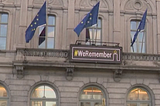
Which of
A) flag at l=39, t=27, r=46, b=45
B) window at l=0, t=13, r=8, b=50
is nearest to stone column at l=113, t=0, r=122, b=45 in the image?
flag at l=39, t=27, r=46, b=45

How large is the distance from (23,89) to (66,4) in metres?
7.29

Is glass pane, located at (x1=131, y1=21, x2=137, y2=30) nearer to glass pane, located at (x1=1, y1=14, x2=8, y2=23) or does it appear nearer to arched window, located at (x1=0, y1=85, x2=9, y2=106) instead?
glass pane, located at (x1=1, y1=14, x2=8, y2=23)

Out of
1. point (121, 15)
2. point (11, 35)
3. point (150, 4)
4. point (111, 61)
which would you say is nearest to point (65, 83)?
point (111, 61)

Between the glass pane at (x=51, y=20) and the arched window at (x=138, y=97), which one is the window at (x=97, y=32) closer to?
the glass pane at (x=51, y=20)

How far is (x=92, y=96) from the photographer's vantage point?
73.0 feet

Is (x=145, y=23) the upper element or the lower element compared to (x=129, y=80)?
upper

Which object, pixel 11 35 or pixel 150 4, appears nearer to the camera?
pixel 11 35

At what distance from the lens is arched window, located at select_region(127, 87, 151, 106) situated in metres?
22.6

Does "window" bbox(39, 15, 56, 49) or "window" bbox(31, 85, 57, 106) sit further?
"window" bbox(39, 15, 56, 49)

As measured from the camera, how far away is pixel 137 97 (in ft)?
74.7

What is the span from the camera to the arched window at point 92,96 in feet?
72.4

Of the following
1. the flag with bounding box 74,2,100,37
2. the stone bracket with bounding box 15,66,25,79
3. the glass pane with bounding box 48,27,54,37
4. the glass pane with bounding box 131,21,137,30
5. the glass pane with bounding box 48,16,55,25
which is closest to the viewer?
the stone bracket with bounding box 15,66,25,79

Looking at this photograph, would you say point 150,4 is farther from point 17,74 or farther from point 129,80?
point 17,74

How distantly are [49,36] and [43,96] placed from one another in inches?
181
